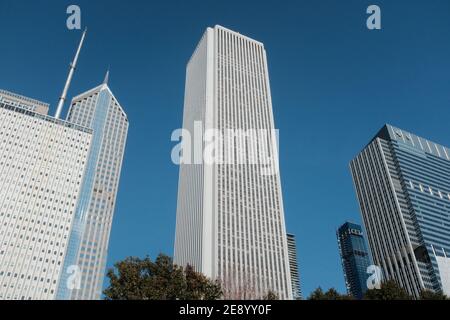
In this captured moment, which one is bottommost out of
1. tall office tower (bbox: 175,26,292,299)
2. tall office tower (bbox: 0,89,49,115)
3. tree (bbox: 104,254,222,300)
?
tree (bbox: 104,254,222,300)

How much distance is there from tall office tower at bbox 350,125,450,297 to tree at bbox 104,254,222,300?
396 feet

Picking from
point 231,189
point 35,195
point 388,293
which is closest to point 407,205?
point 231,189

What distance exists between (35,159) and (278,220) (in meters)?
74.3

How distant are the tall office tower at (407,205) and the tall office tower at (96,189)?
96091 mm

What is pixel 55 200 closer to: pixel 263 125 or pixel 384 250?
pixel 263 125

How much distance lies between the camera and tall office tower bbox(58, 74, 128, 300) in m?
148

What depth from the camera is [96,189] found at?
168875 millimetres

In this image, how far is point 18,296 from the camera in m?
112

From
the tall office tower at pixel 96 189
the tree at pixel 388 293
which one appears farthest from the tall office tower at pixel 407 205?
the tree at pixel 388 293

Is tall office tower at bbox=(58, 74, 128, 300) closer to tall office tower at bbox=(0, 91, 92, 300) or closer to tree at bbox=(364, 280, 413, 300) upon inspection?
tall office tower at bbox=(0, 91, 92, 300)

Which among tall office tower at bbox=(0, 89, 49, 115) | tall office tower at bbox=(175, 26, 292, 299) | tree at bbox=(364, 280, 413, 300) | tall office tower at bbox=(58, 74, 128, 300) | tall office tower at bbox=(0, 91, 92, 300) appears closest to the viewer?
tree at bbox=(364, 280, 413, 300)

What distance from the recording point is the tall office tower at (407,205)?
14412 cm

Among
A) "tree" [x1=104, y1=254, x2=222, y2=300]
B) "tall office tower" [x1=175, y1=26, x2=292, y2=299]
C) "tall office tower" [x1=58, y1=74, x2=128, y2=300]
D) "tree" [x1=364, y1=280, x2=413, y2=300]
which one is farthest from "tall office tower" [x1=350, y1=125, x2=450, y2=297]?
"tree" [x1=104, y1=254, x2=222, y2=300]
